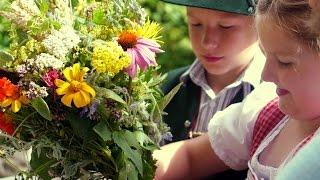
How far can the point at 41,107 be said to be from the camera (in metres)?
1.29

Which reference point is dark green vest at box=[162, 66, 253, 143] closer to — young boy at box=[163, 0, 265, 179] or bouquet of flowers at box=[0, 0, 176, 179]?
young boy at box=[163, 0, 265, 179]

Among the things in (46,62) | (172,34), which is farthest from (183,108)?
(172,34)

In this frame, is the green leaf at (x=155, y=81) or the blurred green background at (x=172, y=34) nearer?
Result: the green leaf at (x=155, y=81)

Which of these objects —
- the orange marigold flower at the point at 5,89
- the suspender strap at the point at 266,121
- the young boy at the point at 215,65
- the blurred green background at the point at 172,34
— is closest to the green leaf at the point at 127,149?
the orange marigold flower at the point at 5,89

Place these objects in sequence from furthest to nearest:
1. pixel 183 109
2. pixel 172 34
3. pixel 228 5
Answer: pixel 172 34
pixel 183 109
pixel 228 5

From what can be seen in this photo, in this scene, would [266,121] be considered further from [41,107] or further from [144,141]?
[41,107]

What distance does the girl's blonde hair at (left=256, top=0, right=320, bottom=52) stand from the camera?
1.26 metres

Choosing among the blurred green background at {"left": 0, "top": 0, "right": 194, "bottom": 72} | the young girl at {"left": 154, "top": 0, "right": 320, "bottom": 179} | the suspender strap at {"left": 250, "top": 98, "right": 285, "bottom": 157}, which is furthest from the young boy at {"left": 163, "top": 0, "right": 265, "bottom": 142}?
the blurred green background at {"left": 0, "top": 0, "right": 194, "bottom": 72}

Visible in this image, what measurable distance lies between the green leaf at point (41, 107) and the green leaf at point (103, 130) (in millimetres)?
95

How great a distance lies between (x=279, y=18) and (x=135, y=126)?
351mm

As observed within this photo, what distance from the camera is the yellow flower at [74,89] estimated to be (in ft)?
4.21

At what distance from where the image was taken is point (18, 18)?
1.35 meters

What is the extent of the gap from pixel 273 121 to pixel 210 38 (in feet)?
1.31

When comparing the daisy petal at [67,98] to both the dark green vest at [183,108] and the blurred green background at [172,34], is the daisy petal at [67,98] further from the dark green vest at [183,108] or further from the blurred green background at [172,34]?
the blurred green background at [172,34]
